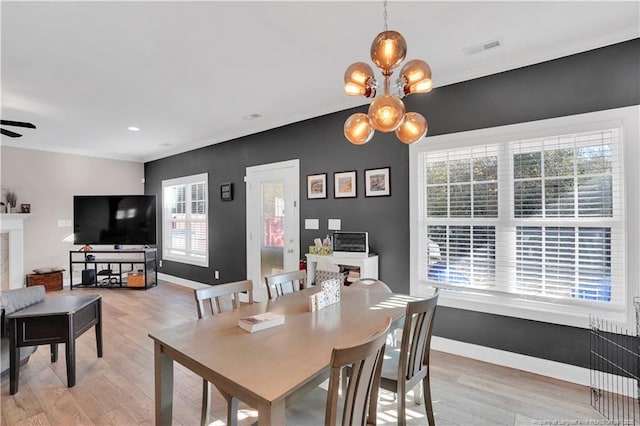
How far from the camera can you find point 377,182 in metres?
3.61

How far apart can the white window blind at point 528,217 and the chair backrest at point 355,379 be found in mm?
2082

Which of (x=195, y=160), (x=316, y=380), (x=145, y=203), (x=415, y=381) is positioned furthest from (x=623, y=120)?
(x=145, y=203)

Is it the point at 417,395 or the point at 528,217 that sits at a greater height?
the point at 528,217

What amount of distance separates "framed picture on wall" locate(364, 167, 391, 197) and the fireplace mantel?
586 cm

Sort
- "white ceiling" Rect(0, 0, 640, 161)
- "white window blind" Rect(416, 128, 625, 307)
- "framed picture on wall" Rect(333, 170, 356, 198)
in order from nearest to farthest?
"white ceiling" Rect(0, 0, 640, 161), "white window blind" Rect(416, 128, 625, 307), "framed picture on wall" Rect(333, 170, 356, 198)

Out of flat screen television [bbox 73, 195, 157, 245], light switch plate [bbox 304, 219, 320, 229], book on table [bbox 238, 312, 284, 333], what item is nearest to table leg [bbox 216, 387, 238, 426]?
book on table [bbox 238, 312, 284, 333]

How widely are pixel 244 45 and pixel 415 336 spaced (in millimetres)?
2402

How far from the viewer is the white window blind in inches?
96.8

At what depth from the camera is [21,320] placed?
235 centimetres

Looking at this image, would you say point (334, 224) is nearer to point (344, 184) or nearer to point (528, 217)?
point (344, 184)

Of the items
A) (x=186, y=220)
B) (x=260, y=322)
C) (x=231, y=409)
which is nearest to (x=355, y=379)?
(x=260, y=322)

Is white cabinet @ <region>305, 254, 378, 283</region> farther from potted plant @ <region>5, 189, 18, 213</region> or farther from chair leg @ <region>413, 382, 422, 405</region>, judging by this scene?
potted plant @ <region>5, 189, 18, 213</region>

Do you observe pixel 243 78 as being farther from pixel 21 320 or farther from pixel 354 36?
pixel 21 320

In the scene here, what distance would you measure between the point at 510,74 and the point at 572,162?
3.00 ft
